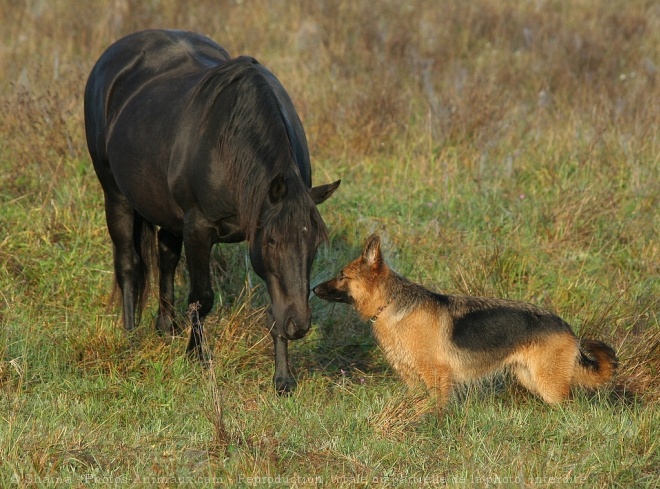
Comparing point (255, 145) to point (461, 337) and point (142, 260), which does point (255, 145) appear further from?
point (142, 260)

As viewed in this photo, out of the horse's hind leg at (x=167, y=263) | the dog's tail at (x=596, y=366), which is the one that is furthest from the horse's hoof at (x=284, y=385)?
the dog's tail at (x=596, y=366)

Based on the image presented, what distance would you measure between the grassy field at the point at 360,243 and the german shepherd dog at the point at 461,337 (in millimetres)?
142

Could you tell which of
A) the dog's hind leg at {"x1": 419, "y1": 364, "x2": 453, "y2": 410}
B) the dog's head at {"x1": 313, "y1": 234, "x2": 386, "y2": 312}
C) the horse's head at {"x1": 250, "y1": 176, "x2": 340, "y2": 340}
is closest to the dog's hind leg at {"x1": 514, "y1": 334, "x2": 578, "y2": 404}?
the dog's hind leg at {"x1": 419, "y1": 364, "x2": 453, "y2": 410}

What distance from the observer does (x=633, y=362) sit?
5.23 m

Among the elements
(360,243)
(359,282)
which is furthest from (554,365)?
(360,243)

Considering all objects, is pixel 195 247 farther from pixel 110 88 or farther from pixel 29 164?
pixel 29 164

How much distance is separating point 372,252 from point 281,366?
0.81 m

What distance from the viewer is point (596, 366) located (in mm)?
5027

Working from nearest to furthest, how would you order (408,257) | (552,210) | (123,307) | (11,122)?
(123,307) < (408,257) < (552,210) < (11,122)

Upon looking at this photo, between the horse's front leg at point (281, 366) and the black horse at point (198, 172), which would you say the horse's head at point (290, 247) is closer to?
the black horse at point (198, 172)

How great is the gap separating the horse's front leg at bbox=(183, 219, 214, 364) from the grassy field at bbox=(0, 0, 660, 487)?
125mm

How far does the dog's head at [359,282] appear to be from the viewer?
5.12 meters

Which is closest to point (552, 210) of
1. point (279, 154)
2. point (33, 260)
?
point (279, 154)

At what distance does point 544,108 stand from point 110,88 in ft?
14.7
